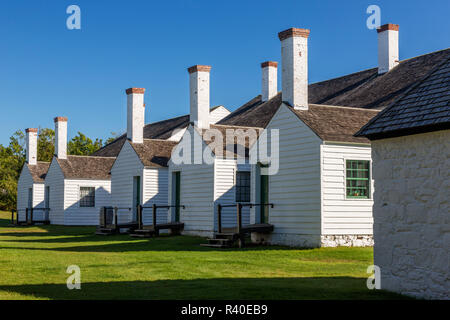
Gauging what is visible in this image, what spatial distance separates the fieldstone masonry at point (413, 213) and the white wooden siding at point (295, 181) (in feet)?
23.1

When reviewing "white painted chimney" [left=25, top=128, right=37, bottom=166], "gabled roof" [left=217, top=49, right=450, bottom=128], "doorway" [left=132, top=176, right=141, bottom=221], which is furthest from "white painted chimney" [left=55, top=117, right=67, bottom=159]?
"gabled roof" [left=217, top=49, right=450, bottom=128]

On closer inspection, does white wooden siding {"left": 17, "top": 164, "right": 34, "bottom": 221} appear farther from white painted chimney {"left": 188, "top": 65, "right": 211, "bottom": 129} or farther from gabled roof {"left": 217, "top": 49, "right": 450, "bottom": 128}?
white painted chimney {"left": 188, "top": 65, "right": 211, "bottom": 129}

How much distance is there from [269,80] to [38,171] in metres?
17.2

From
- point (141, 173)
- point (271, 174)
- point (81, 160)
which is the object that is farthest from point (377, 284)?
point (81, 160)

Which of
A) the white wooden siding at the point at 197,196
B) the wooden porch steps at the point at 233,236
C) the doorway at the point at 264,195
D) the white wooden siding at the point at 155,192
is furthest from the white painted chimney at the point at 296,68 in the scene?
the white wooden siding at the point at 155,192

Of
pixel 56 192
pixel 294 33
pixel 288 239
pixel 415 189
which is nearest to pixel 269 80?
pixel 294 33

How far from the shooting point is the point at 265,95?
32.9 metres

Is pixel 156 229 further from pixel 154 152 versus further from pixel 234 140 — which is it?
pixel 154 152

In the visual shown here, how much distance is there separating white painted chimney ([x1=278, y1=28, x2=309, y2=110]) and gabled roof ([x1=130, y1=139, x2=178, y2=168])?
9819 mm

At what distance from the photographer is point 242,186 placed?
23.2 meters

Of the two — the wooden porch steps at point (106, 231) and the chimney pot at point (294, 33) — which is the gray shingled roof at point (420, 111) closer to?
the chimney pot at point (294, 33)

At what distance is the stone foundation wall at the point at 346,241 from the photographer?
17859 mm

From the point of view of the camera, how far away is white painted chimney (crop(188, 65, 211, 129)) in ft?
80.2
